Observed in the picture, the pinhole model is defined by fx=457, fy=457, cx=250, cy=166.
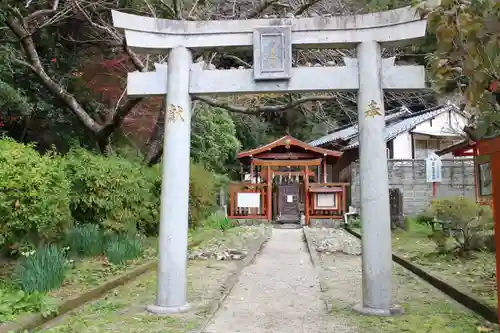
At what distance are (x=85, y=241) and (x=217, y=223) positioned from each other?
1024 centimetres

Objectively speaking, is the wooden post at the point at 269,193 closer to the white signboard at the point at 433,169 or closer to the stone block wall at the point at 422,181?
the stone block wall at the point at 422,181

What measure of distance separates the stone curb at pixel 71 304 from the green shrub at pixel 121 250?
13.2 inches

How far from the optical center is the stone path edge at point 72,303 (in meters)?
Answer: 4.52

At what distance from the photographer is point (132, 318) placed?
A: 5273mm

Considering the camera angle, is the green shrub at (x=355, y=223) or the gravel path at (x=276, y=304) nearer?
the gravel path at (x=276, y=304)

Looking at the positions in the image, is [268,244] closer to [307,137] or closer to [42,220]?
[42,220]

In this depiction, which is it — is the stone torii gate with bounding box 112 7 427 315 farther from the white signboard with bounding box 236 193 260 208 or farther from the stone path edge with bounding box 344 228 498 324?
the white signboard with bounding box 236 193 260 208

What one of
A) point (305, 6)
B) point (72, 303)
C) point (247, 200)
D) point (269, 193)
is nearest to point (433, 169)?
point (269, 193)

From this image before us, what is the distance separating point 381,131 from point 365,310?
2.17 metres

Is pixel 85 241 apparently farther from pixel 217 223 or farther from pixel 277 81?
pixel 217 223

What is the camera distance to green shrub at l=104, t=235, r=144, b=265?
A: 812 cm

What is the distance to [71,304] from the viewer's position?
563 cm

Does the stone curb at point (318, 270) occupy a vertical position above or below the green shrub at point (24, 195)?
below

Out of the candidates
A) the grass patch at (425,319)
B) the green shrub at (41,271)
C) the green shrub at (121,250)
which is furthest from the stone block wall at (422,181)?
the green shrub at (41,271)
